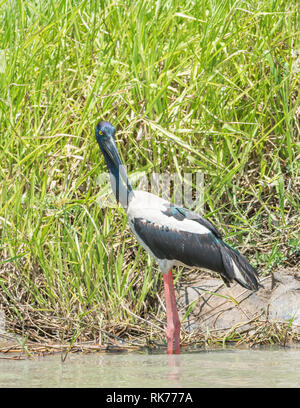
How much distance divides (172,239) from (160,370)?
947mm

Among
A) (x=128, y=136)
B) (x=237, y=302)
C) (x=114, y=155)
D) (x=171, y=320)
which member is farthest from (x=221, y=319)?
(x=128, y=136)

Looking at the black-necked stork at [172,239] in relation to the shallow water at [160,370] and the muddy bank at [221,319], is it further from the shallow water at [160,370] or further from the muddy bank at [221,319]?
the shallow water at [160,370]

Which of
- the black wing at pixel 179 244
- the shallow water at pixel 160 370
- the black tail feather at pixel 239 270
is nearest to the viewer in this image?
the shallow water at pixel 160 370

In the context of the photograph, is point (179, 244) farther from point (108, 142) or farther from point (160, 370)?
point (160, 370)

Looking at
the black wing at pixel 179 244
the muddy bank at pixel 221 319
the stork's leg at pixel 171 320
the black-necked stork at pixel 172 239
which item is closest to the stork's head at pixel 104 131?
the black-necked stork at pixel 172 239

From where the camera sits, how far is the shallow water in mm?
3963

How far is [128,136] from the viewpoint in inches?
216

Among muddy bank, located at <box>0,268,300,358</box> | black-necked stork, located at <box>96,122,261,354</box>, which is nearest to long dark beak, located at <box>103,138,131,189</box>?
black-necked stork, located at <box>96,122,261,354</box>

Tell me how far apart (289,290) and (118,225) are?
1145 mm

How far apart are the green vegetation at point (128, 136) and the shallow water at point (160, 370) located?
0.38 meters

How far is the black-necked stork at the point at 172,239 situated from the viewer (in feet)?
16.0

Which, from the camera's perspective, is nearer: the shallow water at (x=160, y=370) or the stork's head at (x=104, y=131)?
the shallow water at (x=160, y=370)

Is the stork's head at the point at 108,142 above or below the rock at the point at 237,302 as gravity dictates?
above

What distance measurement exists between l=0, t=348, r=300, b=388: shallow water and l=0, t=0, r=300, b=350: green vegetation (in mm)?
376
